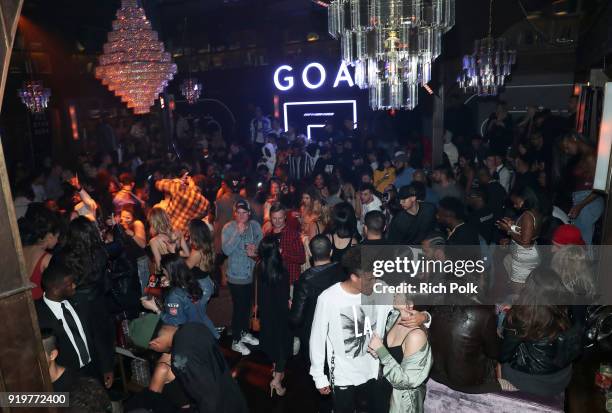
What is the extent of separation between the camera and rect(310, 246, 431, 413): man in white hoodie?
3.01 meters

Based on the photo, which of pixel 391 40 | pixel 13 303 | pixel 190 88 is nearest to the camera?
pixel 13 303

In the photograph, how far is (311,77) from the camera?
1327 centimetres

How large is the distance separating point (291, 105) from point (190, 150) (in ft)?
11.7

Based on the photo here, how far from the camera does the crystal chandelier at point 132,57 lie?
5.69m

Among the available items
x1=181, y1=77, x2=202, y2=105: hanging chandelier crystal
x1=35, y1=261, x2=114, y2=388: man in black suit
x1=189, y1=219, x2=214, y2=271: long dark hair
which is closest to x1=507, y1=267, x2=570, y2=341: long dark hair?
x1=189, y1=219, x2=214, y2=271: long dark hair

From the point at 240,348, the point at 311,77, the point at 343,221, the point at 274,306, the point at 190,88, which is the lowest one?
the point at 240,348

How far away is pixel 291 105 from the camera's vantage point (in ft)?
45.4

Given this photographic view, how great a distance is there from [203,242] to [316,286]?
115 centimetres

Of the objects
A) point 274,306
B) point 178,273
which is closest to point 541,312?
point 274,306

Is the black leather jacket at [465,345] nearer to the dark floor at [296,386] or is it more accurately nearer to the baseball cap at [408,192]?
the dark floor at [296,386]

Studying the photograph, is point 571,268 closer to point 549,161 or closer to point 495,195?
point 495,195

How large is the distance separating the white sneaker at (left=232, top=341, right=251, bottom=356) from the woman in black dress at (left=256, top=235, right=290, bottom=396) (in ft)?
1.91

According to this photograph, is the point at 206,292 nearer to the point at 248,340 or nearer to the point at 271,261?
the point at 271,261

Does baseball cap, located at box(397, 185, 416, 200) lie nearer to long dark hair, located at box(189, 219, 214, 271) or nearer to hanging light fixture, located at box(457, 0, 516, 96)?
long dark hair, located at box(189, 219, 214, 271)
